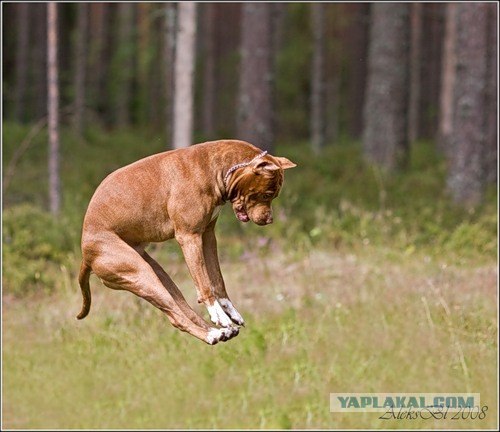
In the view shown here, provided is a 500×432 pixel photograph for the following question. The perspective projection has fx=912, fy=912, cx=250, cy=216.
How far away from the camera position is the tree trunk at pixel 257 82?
18938 millimetres

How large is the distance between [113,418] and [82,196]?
6.92 metres

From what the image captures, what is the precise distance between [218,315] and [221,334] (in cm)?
13

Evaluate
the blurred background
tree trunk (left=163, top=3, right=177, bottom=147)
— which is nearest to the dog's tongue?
the blurred background

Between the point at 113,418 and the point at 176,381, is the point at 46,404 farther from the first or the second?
the point at 176,381

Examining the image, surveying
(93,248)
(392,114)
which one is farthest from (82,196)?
(93,248)

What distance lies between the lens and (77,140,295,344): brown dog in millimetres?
3266

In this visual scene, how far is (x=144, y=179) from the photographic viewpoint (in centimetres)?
330

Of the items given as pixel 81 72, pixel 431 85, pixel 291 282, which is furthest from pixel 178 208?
pixel 431 85

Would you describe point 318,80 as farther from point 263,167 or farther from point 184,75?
point 263,167

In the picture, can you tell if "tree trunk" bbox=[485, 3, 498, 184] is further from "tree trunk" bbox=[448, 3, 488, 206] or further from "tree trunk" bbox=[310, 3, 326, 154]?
"tree trunk" bbox=[310, 3, 326, 154]

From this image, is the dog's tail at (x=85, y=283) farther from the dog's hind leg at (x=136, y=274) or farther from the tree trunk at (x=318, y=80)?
the tree trunk at (x=318, y=80)

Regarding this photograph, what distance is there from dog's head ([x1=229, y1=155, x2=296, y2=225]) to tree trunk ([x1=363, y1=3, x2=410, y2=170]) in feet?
62.9

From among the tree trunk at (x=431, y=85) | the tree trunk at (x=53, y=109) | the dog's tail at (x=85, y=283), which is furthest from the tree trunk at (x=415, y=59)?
the dog's tail at (x=85, y=283)

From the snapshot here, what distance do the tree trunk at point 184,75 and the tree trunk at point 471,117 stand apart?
7104mm
